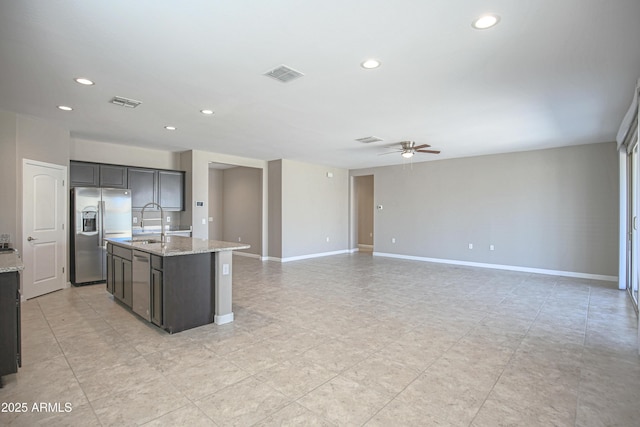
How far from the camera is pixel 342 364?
9.03 ft

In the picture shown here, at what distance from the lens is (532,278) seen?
6359 mm

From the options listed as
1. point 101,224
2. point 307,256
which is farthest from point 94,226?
point 307,256

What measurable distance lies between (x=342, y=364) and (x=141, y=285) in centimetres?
247

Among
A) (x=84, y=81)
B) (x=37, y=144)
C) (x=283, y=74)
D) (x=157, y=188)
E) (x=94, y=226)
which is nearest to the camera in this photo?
(x=283, y=74)

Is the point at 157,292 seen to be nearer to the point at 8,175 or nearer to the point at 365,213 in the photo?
the point at 8,175

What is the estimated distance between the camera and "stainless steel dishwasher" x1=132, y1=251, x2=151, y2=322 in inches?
142

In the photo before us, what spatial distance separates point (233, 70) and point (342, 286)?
3813mm

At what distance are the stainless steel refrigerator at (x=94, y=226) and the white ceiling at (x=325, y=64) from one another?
1181mm

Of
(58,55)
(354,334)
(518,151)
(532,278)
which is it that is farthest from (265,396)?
(518,151)

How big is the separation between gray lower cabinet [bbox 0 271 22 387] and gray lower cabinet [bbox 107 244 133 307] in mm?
1569

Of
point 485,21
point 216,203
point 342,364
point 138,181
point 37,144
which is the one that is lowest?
point 342,364

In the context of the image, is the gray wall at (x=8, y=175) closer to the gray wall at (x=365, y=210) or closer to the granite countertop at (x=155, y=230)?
the granite countertop at (x=155, y=230)

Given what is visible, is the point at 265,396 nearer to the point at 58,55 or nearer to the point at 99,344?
the point at 99,344

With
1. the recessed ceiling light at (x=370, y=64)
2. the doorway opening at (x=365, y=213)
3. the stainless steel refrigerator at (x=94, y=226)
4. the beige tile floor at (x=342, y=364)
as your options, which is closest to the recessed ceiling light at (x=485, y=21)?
the recessed ceiling light at (x=370, y=64)
